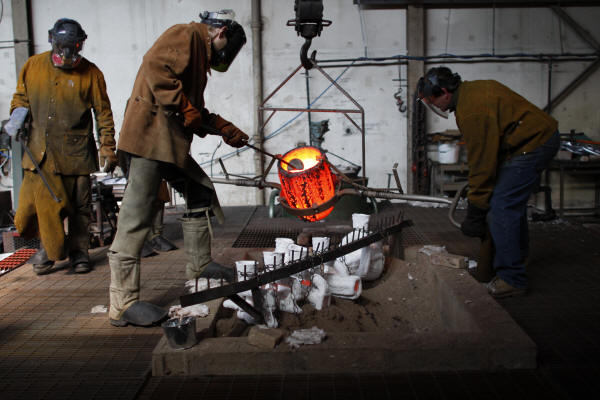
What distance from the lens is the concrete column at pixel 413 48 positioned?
26.0 ft

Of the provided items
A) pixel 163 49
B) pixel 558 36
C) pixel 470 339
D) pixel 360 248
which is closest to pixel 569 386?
pixel 470 339

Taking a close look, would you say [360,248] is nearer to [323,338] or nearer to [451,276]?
[451,276]

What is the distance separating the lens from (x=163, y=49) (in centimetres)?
267

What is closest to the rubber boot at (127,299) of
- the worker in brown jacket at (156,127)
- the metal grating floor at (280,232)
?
the worker in brown jacket at (156,127)

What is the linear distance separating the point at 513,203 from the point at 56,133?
3384 millimetres

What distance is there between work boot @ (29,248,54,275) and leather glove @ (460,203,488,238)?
3158 millimetres

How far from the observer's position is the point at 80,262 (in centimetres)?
397

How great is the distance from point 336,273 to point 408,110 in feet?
17.9

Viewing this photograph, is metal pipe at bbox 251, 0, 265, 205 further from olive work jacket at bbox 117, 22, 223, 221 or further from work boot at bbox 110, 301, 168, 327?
work boot at bbox 110, 301, 168, 327

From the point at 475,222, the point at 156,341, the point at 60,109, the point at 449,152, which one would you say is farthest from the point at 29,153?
the point at 449,152

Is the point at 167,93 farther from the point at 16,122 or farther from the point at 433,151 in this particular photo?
the point at 433,151

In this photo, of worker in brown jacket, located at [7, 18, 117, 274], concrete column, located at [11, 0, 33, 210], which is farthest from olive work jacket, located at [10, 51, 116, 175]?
concrete column, located at [11, 0, 33, 210]

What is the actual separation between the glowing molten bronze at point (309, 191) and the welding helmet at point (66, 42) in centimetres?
181

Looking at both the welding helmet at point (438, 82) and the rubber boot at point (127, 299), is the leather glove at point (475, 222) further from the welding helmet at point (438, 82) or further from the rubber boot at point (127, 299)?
the rubber boot at point (127, 299)
